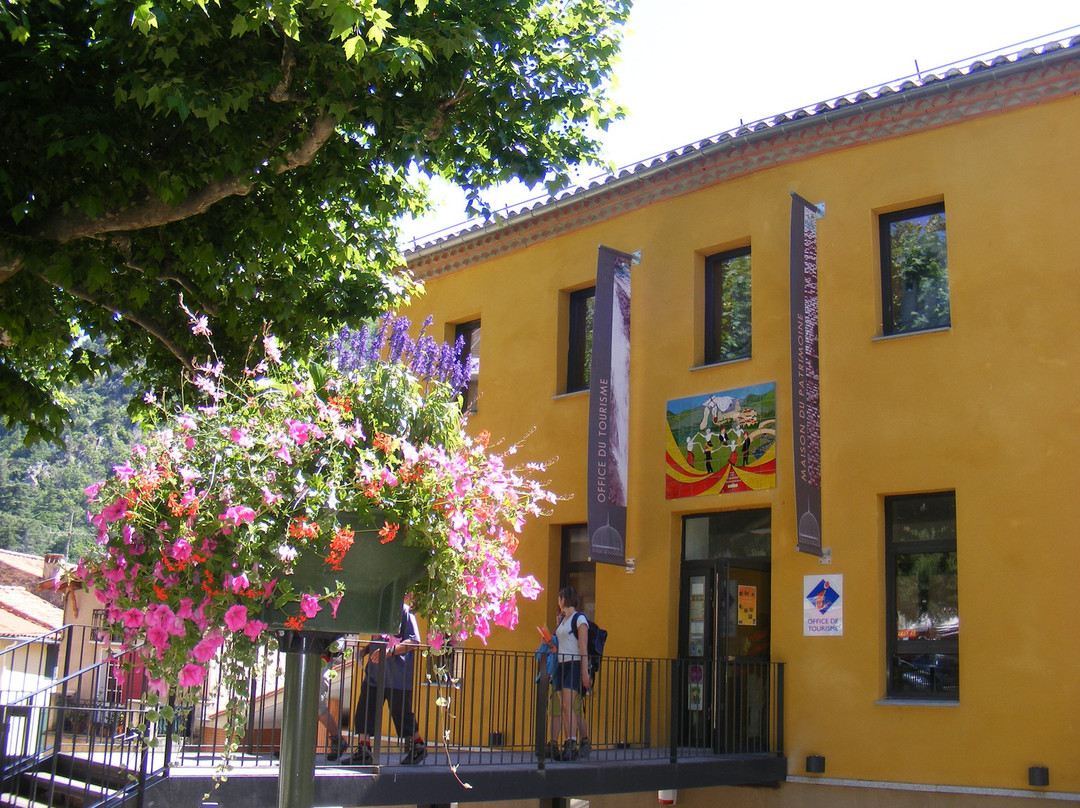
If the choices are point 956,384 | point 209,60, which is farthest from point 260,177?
point 956,384

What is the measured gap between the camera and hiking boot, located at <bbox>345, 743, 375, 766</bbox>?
7.97 metres

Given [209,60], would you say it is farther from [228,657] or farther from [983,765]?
[983,765]

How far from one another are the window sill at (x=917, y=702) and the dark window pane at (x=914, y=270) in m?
3.72

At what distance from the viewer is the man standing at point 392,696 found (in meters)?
7.89

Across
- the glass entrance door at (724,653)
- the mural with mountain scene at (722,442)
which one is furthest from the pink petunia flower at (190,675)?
the mural with mountain scene at (722,442)

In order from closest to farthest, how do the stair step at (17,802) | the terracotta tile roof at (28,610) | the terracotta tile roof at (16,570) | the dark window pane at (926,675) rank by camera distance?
the stair step at (17,802), the dark window pane at (926,675), the terracotta tile roof at (28,610), the terracotta tile roof at (16,570)

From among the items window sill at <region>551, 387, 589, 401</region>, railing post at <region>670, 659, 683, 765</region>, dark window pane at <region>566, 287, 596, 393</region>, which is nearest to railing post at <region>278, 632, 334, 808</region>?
railing post at <region>670, 659, 683, 765</region>

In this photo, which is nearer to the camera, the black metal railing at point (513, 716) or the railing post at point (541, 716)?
the black metal railing at point (513, 716)

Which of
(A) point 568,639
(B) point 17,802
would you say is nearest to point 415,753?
(A) point 568,639

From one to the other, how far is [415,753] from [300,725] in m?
5.10

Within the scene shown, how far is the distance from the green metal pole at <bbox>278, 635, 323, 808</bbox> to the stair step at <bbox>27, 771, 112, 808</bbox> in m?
4.30

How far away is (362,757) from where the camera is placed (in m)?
7.97

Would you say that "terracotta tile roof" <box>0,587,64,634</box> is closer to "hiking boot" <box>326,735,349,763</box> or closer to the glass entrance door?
the glass entrance door

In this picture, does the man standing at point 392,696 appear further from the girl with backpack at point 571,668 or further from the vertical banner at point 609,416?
the vertical banner at point 609,416
